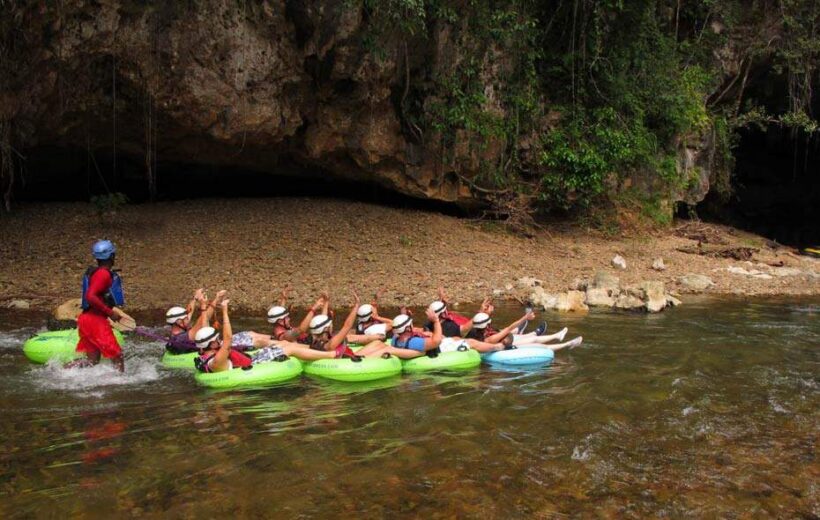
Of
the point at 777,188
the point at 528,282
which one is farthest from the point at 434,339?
the point at 777,188

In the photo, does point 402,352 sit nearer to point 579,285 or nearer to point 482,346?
point 482,346

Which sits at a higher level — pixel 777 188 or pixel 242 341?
pixel 777 188

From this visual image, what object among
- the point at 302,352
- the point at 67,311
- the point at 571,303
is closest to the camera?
the point at 302,352

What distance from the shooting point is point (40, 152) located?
14281 mm

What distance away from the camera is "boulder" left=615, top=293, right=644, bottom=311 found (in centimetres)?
1151

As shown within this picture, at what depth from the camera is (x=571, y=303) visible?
11.6 meters

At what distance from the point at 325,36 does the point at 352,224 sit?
3.98 meters

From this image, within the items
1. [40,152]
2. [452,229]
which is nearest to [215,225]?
[40,152]

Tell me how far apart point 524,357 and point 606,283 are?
4592mm

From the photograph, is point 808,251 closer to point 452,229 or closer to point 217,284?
point 452,229

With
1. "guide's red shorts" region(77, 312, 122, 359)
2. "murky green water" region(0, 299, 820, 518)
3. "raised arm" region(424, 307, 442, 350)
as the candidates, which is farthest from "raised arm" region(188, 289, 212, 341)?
"raised arm" region(424, 307, 442, 350)

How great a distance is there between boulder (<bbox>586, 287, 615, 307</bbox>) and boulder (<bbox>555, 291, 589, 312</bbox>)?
0.25 m

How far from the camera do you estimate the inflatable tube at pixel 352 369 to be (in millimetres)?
→ 7453

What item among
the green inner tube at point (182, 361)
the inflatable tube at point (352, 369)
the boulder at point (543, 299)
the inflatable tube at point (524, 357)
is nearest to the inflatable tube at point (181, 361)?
the green inner tube at point (182, 361)
